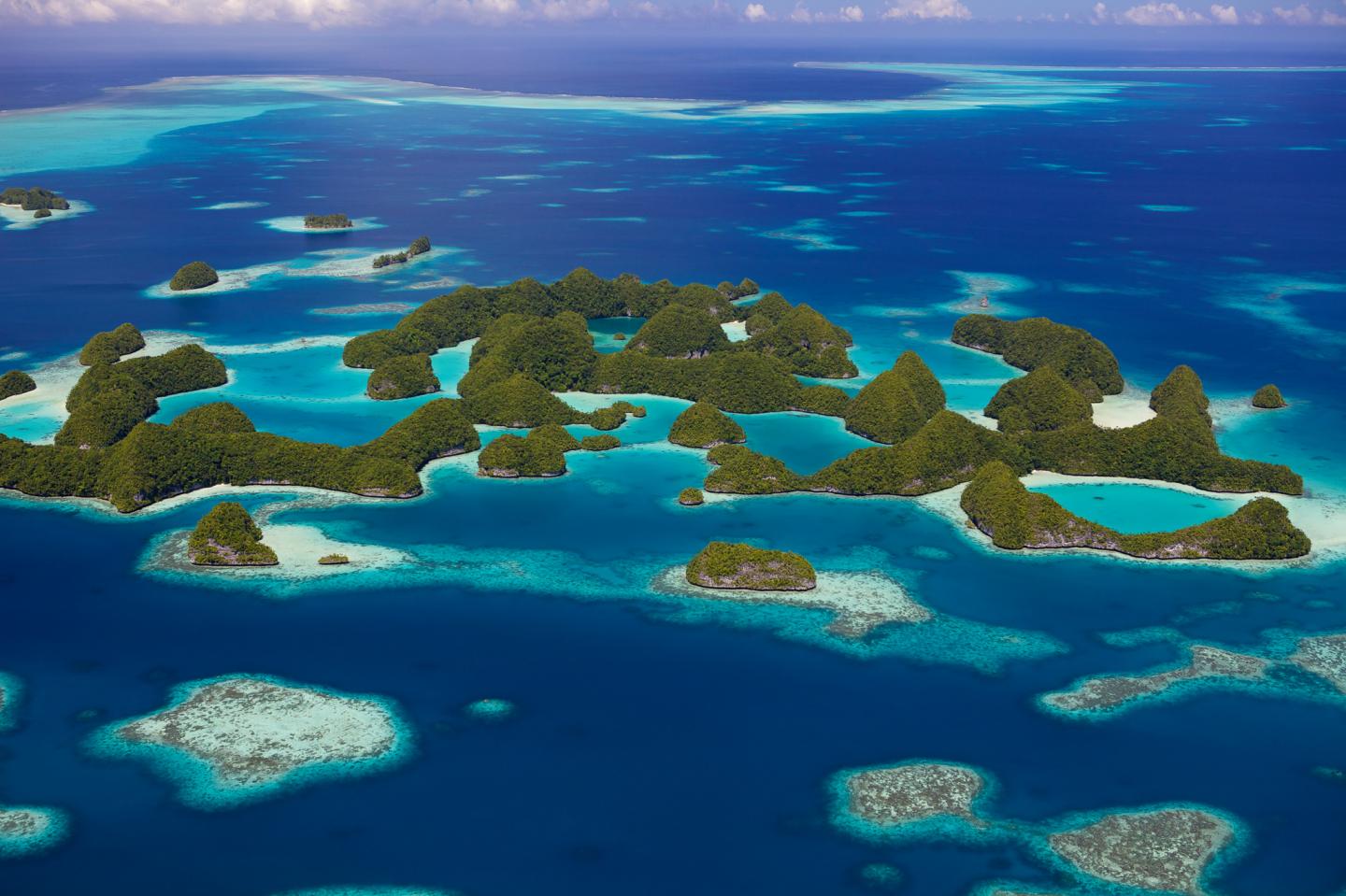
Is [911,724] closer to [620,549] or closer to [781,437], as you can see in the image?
[620,549]

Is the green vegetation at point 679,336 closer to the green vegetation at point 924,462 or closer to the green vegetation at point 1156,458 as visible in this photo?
the green vegetation at point 924,462

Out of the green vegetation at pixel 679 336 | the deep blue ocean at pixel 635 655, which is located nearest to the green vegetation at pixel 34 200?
the deep blue ocean at pixel 635 655

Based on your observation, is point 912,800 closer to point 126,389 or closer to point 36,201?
point 126,389

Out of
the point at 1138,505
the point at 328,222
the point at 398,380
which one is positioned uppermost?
the point at 328,222

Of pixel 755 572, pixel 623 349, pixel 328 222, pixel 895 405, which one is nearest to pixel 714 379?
pixel 895 405

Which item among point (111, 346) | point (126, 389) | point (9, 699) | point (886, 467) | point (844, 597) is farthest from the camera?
point (111, 346)

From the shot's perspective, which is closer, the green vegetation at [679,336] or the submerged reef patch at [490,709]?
the submerged reef patch at [490,709]
